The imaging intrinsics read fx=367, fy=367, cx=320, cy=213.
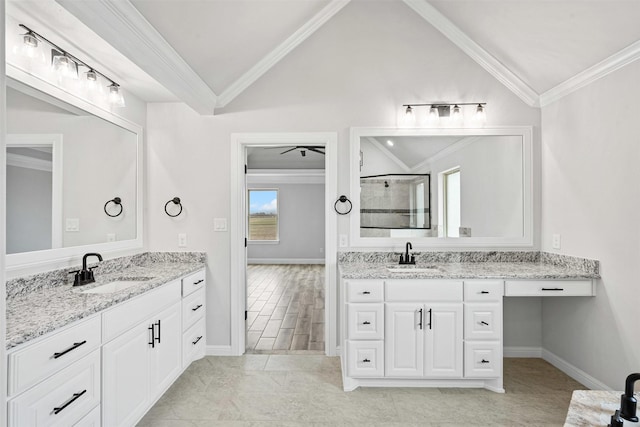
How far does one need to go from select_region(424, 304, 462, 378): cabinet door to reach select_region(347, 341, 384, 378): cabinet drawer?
34 cm

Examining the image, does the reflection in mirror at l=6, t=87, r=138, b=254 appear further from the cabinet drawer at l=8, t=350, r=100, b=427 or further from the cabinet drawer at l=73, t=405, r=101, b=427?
the cabinet drawer at l=73, t=405, r=101, b=427

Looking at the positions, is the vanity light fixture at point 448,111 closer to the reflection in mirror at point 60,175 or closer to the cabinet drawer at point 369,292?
the cabinet drawer at point 369,292

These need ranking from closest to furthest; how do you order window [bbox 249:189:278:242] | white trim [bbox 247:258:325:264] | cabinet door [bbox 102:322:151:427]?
cabinet door [bbox 102:322:151:427] < white trim [bbox 247:258:325:264] < window [bbox 249:189:278:242]

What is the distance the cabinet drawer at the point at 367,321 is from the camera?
8.64ft

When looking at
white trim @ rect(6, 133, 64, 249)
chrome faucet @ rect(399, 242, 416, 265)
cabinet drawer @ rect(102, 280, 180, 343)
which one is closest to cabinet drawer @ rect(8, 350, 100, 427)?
cabinet drawer @ rect(102, 280, 180, 343)

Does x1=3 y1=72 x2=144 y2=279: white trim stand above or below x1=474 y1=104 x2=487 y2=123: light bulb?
below

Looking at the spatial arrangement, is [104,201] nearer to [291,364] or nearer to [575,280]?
[291,364]

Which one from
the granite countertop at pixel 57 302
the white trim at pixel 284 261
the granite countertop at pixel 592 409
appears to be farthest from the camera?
the white trim at pixel 284 261

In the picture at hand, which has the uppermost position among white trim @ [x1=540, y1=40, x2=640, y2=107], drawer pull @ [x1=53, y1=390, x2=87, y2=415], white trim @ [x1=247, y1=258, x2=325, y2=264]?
white trim @ [x1=540, y1=40, x2=640, y2=107]

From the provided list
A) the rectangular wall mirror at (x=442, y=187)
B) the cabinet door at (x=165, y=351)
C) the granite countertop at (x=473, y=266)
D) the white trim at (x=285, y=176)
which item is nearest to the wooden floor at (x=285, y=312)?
the cabinet door at (x=165, y=351)

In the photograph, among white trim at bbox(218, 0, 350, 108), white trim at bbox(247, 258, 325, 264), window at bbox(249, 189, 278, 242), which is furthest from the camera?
window at bbox(249, 189, 278, 242)

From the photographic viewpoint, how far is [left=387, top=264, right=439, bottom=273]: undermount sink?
287cm

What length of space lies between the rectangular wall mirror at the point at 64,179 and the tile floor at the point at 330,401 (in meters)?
1.24

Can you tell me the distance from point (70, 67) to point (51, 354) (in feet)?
5.43
